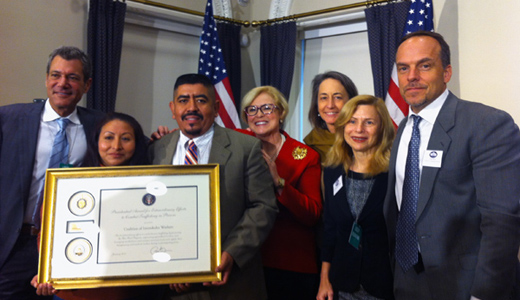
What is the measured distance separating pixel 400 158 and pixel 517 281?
698 millimetres

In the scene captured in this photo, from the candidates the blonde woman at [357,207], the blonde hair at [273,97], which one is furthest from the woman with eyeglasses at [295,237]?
the blonde hair at [273,97]

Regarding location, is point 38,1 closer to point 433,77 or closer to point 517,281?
point 433,77

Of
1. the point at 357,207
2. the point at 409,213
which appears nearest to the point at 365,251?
the point at 357,207

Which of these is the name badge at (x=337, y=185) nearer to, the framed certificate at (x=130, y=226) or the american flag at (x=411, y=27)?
the framed certificate at (x=130, y=226)

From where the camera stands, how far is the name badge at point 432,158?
1.86 metres

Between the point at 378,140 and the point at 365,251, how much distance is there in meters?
0.59

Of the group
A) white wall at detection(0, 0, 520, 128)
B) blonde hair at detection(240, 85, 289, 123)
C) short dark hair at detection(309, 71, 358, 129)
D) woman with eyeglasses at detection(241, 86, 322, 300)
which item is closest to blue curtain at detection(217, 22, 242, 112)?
white wall at detection(0, 0, 520, 128)

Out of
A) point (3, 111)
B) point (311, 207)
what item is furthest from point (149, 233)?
point (3, 111)

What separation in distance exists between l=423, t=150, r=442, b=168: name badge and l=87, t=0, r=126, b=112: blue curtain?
2.95m

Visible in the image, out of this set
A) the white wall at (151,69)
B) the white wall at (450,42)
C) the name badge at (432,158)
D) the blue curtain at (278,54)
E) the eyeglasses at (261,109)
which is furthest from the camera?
the blue curtain at (278,54)

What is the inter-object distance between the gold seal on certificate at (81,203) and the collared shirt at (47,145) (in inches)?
20.4

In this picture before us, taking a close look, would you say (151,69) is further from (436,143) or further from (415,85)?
(436,143)

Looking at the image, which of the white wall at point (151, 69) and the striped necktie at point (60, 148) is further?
the white wall at point (151, 69)

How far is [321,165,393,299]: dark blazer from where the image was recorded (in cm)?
216
